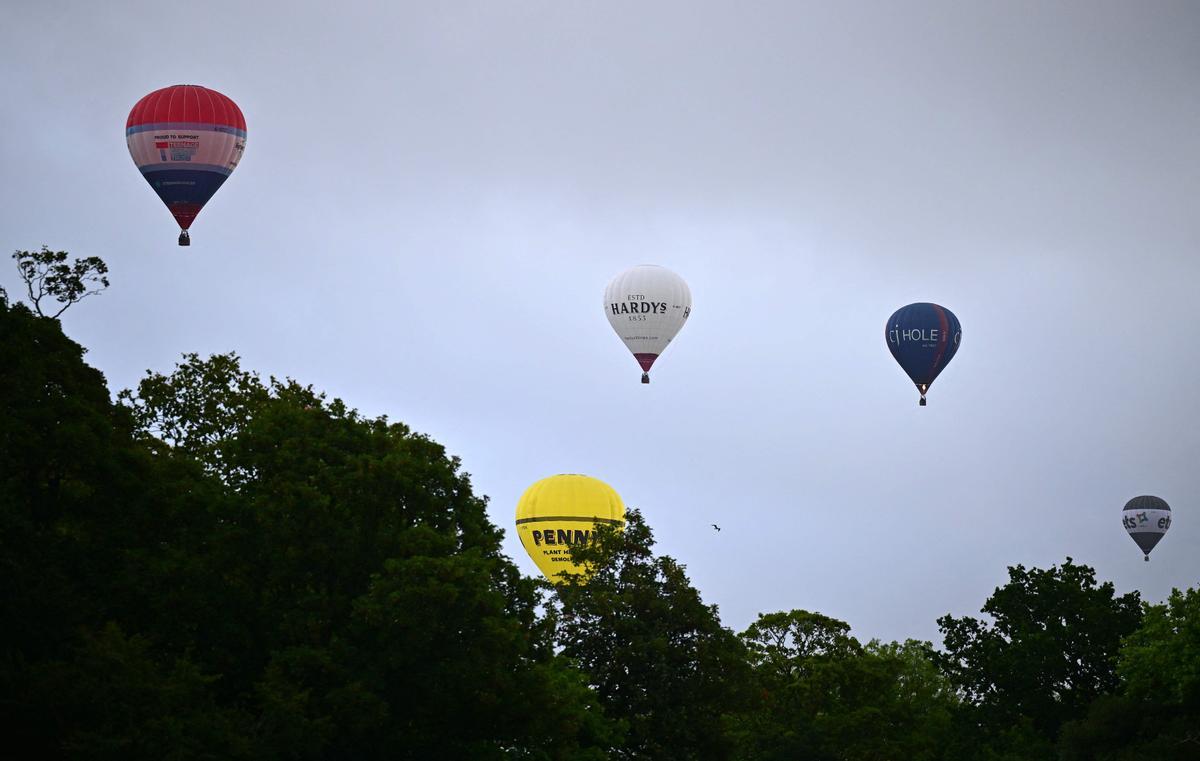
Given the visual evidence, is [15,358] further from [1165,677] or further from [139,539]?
[1165,677]

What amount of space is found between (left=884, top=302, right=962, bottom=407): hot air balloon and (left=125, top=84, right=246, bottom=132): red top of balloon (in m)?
37.3

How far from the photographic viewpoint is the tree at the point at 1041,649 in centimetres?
6675

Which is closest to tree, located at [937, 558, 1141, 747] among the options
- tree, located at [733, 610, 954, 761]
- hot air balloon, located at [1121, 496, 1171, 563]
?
tree, located at [733, 610, 954, 761]

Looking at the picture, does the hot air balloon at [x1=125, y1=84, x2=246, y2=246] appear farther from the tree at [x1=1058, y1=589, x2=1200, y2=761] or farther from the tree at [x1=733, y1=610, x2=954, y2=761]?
the tree at [x1=1058, y1=589, x2=1200, y2=761]

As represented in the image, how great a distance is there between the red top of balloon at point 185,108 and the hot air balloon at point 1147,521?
275ft

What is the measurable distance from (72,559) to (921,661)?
104773 millimetres

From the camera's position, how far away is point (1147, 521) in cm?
13188

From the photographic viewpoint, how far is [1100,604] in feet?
226

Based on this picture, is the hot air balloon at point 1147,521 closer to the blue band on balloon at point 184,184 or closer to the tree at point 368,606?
the blue band on balloon at point 184,184

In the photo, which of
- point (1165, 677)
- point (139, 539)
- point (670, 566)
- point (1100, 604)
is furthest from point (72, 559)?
point (1100, 604)

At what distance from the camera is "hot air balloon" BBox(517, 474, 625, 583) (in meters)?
94.6

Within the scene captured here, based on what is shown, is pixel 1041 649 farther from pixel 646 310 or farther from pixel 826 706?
pixel 646 310

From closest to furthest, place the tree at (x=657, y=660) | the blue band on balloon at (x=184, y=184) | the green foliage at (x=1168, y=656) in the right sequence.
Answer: the tree at (x=657, y=660)
the green foliage at (x=1168, y=656)
the blue band on balloon at (x=184, y=184)

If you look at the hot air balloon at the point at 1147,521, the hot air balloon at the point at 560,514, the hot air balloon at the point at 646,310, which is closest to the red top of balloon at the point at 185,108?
the hot air balloon at the point at 646,310
